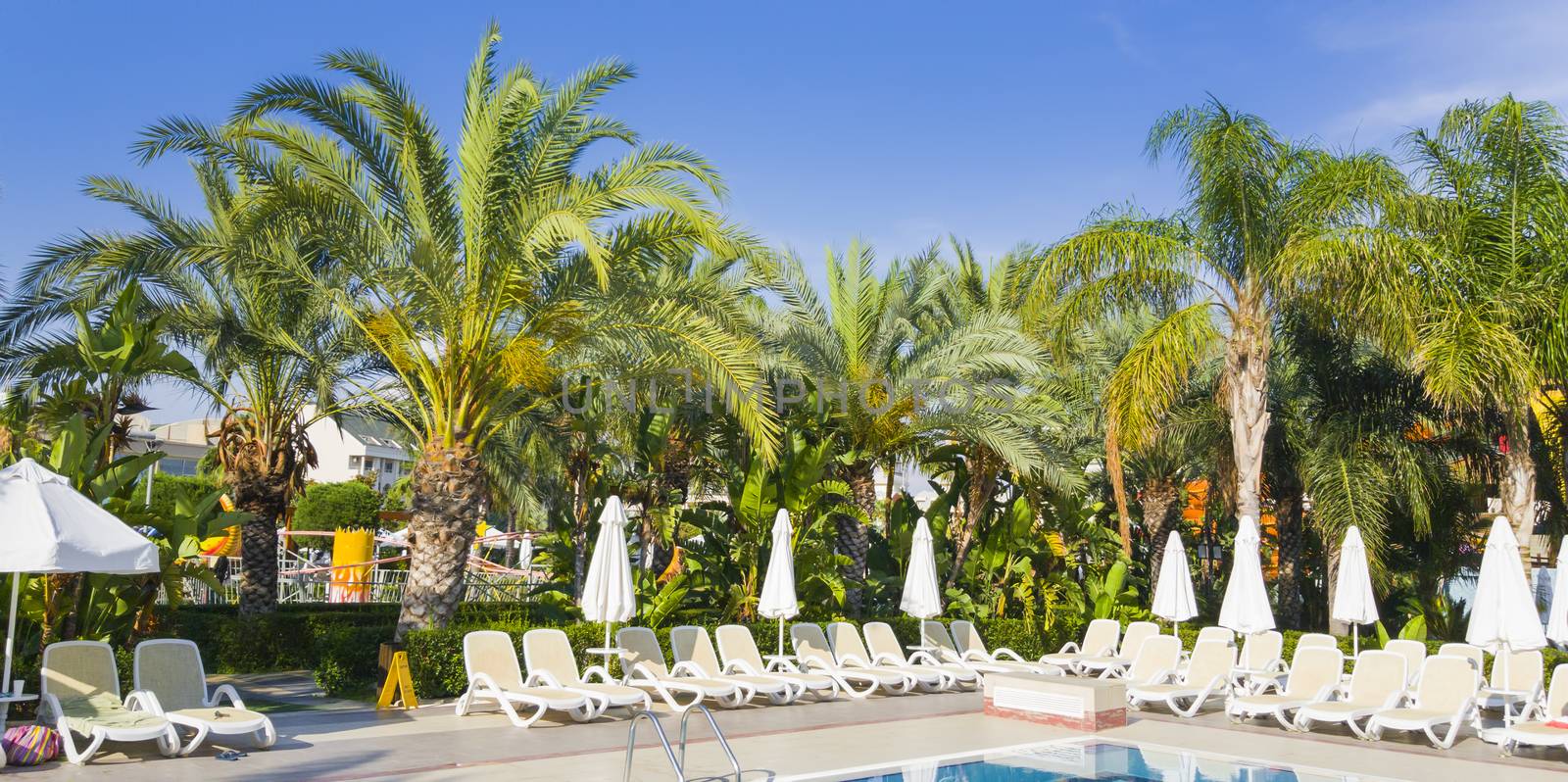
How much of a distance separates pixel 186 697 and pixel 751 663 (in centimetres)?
620

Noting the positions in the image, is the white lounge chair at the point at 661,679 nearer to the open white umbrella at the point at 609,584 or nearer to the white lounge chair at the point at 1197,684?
the open white umbrella at the point at 609,584

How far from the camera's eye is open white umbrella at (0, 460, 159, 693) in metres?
8.71

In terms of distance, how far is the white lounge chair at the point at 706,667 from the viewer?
525 inches

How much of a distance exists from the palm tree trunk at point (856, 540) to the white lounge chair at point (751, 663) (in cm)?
419

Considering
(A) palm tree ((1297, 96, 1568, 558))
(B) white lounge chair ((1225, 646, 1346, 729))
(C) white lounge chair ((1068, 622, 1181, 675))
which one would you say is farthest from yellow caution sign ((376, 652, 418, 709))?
(A) palm tree ((1297, 96, 1568, 558))

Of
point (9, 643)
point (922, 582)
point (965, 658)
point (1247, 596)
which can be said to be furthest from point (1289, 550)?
point (9, 643)

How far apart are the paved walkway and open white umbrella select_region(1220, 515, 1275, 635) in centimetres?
196

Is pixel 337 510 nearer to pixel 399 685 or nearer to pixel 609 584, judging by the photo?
pixel 399 685

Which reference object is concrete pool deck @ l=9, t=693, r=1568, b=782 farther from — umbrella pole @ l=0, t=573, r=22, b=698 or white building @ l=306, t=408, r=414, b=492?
white building @ l=306, t=408, r=414, b=492

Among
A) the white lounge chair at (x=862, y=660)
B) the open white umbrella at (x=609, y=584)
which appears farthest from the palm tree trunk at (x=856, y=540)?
the open white umbrella at (x=609, y=584)

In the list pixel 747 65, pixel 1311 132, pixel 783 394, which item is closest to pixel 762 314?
pixel 783 394

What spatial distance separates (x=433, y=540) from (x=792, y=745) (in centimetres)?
490

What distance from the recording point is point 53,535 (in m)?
8.79

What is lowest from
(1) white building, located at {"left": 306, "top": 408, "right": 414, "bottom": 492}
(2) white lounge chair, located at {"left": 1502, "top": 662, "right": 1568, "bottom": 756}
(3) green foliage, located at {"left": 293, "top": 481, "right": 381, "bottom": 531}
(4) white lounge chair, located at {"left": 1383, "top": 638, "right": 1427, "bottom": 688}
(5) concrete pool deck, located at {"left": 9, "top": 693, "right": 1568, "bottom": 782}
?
(5) concrete pool deck, located at {"left": 9, "top": 693, "right": 1568, "bottom": 782}
